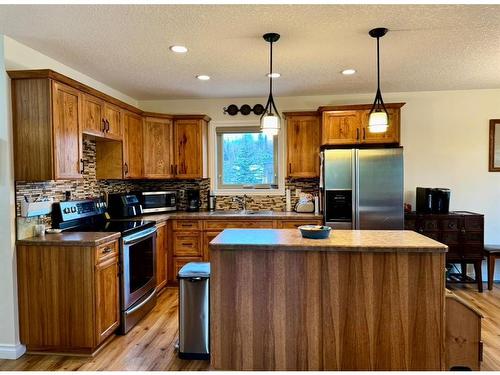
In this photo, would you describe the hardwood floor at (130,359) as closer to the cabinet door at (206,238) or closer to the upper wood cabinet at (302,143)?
the cabinet door at (206,238)

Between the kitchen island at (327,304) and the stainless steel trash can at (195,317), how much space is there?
1.38 ft

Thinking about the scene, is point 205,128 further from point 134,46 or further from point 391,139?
point 391,139

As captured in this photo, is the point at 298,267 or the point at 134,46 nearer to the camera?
the point at 298,267

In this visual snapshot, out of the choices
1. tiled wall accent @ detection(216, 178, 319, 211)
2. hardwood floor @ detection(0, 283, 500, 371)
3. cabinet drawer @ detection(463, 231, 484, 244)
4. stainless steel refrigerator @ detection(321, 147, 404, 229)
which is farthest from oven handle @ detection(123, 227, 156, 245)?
cabinet drawer @ detection(463, 231, 484, 244)

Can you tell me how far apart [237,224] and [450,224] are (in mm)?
2515

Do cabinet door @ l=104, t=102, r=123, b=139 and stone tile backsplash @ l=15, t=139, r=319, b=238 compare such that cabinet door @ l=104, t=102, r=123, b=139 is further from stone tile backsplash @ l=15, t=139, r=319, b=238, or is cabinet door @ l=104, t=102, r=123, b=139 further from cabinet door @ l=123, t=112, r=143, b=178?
stone tile backsplash @ l=15, t=139, r=319, b=238

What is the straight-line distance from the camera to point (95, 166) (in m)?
4.02

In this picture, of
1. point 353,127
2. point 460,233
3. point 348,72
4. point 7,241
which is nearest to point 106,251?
point 7,241

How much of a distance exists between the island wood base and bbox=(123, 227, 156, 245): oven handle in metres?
1.23

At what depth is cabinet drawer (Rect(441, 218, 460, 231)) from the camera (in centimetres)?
417

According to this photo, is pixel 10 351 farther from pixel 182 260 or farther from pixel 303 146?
pixel 303 146

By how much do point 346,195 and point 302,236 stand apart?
187cm

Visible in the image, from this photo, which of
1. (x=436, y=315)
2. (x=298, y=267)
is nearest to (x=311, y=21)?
(x=298, y=267)

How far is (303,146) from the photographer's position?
4582 millimetres
